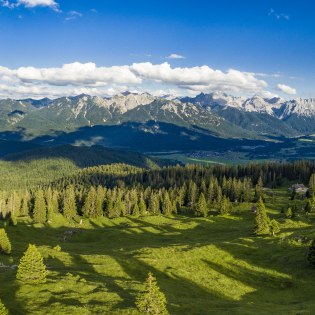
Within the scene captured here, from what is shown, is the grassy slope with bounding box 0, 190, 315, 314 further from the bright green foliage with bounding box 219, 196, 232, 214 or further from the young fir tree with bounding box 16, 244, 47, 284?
the bright green foliage with bounding box 219, 196, 232, 214

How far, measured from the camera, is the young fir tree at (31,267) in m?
57.3

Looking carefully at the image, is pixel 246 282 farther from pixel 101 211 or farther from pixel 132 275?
pixel 101 211

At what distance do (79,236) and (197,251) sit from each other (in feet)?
223

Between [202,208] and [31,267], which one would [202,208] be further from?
[31,267]

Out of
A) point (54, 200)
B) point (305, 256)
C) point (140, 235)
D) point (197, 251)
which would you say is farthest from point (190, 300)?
point (54, 200)

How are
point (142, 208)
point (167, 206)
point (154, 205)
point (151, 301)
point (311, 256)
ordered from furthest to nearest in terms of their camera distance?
point (154, 205), point (142, 208), point (167, 206), point (311, 256), point (151, 301)

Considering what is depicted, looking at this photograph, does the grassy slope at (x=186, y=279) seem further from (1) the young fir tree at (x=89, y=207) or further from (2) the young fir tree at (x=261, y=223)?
(1) the young fir tree at (x=89, y=207)

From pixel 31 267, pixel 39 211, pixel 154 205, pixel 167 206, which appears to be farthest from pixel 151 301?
pixel 154 205

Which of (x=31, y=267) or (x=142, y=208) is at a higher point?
(x=31, y=267)

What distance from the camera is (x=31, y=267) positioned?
57.7 metres

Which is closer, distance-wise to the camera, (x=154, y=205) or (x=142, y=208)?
(x=142, y=208)

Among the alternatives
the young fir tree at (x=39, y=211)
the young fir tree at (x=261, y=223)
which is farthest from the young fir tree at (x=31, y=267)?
the young fir tree at (x=39, y=211)

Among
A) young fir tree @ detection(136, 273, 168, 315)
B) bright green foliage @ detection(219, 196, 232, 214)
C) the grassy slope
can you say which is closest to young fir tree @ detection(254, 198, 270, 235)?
the grassy slope

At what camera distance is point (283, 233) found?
361 ft
